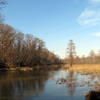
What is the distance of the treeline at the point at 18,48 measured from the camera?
115ft

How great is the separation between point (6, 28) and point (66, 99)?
104ft

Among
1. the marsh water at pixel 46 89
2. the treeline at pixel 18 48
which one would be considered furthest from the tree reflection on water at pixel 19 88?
the treeline at pixel 18 48

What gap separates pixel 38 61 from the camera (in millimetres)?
52500

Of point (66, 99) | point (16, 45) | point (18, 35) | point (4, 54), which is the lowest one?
point (66, 99)

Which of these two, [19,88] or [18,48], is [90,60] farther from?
[19,88]

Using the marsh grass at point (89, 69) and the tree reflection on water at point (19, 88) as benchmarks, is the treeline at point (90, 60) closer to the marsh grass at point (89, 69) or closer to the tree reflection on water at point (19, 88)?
the marsh grass at point (89, 69)

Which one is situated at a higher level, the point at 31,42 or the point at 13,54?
the point at 31,42

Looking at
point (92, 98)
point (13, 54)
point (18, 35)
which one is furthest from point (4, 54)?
point (92, 98)

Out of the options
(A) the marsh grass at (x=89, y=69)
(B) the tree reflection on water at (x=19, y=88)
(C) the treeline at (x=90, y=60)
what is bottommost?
(B) the tree reflection on water at (x=19, y=88)

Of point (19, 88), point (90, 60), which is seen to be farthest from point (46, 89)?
point (90, 60)

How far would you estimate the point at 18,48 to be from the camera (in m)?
41.7

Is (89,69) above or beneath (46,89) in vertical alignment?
above

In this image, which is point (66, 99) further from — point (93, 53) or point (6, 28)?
point (93, 53)

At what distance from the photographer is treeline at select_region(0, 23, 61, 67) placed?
1385 inches
